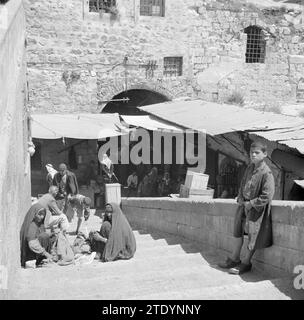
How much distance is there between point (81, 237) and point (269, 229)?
3.72 meters

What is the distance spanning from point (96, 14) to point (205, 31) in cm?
390

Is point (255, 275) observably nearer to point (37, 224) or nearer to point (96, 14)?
point (37, 224)

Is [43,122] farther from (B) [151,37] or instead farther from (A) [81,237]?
(A) [81,237]

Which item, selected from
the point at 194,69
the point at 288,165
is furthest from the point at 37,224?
the point at 194,69

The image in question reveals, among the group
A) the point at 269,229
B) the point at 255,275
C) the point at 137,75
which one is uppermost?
the point at 137,75

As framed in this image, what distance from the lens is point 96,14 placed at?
15.5 meters

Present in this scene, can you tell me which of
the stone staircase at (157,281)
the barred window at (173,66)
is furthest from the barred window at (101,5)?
the stone staircase at (157,281)

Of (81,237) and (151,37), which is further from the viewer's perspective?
(151,37)

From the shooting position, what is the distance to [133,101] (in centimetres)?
1769

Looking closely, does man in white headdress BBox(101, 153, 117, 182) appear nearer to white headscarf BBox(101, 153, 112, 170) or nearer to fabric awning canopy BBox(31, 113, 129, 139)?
white headscarf BBox(101, 153, 112, 170)

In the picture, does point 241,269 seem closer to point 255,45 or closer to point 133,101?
point 133,101
